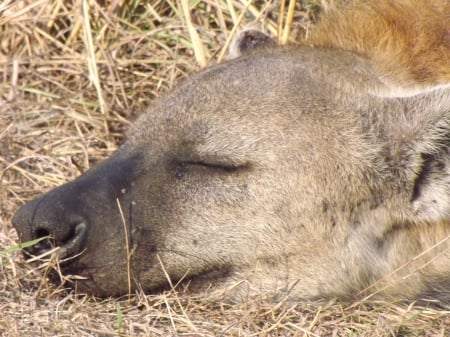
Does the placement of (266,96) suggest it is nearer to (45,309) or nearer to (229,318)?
(229,318)

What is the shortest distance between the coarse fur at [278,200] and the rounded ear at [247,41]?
691 mm

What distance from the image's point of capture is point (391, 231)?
3031 millimetres

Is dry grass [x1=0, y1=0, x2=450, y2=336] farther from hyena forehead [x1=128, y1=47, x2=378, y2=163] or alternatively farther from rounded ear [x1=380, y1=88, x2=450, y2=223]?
rounded ear [x1=380, y1=88, x2=450, y2=223]

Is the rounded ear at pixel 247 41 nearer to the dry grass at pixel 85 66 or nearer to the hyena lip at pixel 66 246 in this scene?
the dry grass at pixel 85 66

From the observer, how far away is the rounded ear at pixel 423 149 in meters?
2.93

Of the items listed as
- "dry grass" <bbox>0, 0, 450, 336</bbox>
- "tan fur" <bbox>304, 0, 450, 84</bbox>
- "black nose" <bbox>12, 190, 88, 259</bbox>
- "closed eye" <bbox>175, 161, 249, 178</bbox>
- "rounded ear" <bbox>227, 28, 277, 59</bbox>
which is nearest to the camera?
"black nose" <bbox>12, 190, 88, 259</bbox>

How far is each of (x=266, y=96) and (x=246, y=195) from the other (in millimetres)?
340

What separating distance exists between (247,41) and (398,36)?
0.66 m

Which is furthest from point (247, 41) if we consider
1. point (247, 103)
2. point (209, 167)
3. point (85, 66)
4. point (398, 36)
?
point (85, 66)

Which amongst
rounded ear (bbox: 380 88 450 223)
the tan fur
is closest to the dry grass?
the tan fur

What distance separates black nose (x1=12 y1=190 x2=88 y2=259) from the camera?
2.83 metres

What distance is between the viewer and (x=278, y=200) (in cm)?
296

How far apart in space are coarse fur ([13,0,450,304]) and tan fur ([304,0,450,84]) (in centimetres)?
27

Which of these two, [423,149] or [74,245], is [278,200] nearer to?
[423,149]
